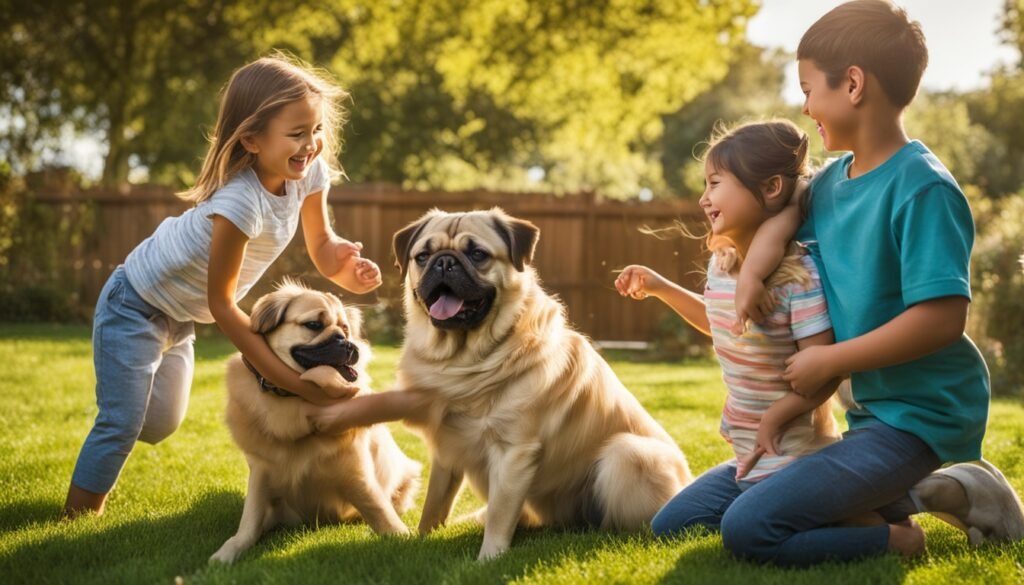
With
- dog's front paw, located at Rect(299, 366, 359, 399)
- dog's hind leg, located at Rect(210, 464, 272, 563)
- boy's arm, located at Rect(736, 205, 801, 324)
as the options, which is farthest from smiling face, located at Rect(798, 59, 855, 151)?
dog's hind leg, located at Rect(210, 464, 272, 563)

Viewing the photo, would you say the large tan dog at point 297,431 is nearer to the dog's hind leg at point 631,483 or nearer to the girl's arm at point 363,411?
the girl's arm at point 363,411

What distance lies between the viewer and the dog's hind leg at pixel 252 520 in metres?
3.61

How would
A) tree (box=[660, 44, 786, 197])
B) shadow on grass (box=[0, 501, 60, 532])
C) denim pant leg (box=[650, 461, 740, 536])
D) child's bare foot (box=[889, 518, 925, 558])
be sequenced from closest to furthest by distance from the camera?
child's bare foot (box=[889, 518, 925, 558]), denim pant leg (box=[650, 461, 740, 536]), shadow on grass (box=[0, 501, 60, 532]), tree (box=[660, 44, 786, 197])

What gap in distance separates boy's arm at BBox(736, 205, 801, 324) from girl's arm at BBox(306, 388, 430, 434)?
142 cm

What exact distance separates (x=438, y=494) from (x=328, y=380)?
2.50 feet

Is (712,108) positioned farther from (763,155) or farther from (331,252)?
(763,155)

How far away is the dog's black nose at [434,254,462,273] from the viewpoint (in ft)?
12.5

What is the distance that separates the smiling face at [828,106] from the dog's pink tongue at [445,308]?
1.58 meters

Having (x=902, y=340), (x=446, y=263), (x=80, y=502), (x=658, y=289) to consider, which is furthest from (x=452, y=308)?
(x=80, y=502)

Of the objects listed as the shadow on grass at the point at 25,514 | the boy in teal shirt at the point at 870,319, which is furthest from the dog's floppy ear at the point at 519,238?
the shadow on grass at the point at 25,514

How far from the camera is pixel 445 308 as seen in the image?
3822 mm

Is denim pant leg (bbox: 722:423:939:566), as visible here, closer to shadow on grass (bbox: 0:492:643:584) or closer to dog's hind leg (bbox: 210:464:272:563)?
shadow on grass (bbox: 0:492:643:584)

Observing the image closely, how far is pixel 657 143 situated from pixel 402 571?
43.3 meters

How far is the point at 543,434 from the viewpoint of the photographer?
152 inches
